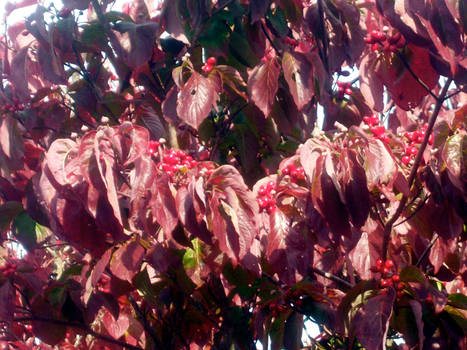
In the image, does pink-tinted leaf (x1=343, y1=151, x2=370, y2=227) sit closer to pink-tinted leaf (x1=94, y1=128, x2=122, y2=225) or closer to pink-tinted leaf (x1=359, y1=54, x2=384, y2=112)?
pink-tinted leaf (x1=359, y1=54, x2=384, y2=112)

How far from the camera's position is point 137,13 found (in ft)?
9.52

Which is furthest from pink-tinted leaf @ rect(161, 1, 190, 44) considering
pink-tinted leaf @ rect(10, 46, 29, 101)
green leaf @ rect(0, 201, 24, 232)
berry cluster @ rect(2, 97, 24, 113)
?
green leaf @ rect(0, 201, 24, 232)

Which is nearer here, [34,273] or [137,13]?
[34,273]

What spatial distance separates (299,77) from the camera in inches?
92.0

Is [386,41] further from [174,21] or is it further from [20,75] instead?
[20,75]

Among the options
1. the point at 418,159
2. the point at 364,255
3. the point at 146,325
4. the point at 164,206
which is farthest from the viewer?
the point at 146,325

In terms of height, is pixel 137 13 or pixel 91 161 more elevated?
pixel 137 13

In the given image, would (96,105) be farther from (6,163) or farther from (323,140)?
(323,140)

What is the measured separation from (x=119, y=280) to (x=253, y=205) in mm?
616

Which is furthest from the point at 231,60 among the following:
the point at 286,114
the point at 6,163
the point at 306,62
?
the point at 6,163

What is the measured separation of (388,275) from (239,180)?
592 millimetres

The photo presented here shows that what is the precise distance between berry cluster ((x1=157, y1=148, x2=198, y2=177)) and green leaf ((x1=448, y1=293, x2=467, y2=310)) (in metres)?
0.90

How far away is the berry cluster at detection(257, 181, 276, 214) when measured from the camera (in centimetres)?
203

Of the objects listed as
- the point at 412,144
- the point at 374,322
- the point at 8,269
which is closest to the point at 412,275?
the point at 374,322
